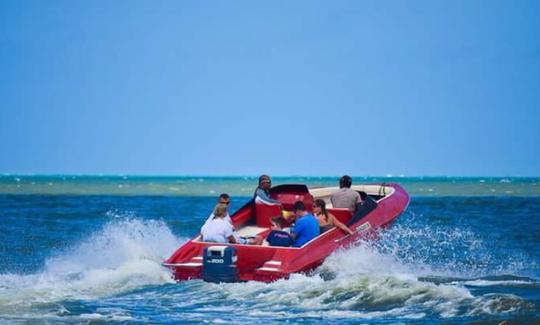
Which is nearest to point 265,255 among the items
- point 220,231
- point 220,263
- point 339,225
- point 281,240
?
point 281,240

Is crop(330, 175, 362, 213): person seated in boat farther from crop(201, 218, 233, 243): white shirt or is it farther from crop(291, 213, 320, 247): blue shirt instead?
crop(201, 218, 233, 243): white shirt

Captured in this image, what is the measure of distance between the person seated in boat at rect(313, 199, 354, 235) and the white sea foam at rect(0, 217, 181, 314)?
109 inches

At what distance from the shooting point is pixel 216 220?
16.3 metres

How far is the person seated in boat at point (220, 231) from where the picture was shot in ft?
53.2

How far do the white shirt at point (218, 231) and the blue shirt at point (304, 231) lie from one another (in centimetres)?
107

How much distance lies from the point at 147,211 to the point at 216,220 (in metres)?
24.7

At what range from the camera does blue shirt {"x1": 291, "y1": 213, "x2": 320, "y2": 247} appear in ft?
52.9

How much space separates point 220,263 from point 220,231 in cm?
110

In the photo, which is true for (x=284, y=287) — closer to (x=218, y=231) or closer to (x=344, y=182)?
(x=218, y=231)

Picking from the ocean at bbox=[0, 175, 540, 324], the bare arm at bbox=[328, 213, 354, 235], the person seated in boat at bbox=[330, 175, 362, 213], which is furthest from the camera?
the person seated in boat at bbox=[330, 175, 362, 213]

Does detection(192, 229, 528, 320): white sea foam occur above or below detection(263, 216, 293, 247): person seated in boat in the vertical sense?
below

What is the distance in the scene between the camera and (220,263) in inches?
599

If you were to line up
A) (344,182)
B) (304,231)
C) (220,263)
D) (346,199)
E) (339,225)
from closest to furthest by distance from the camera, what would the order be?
(220,263) → (304,231) → (339,225) → (346,199) → (344,182)

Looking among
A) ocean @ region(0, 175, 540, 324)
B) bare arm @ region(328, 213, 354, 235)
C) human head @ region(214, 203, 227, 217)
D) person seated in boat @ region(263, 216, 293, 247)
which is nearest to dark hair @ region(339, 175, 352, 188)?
ocean @ region(0, 175, 540, 324)
